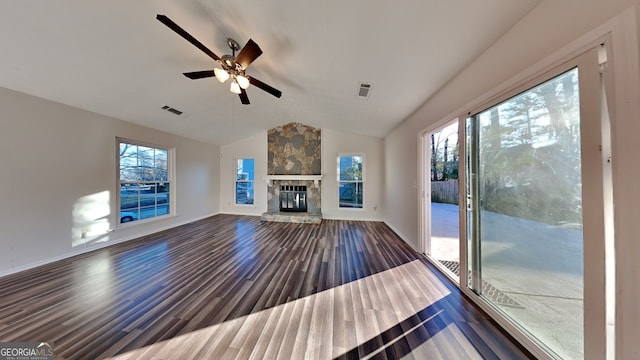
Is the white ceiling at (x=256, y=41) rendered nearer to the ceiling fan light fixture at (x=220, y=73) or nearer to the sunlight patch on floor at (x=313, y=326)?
the ceiling fan light fixture at (x=220, y=73)

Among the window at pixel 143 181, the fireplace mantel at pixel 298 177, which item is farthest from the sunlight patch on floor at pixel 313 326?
the fireplace mantel at pixel 298 177

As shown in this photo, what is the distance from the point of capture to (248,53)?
218cm

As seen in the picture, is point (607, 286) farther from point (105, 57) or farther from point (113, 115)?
point (113, 115)

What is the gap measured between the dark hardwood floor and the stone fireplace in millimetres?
2968

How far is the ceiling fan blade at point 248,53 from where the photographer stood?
2.06 m

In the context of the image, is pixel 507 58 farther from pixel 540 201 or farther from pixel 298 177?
pixel 298 177

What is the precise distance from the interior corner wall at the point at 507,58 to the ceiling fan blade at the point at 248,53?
87.8 inches

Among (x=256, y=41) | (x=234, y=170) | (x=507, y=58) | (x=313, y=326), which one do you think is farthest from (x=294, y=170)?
(x=507, y=58)

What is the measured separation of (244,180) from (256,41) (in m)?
5.07

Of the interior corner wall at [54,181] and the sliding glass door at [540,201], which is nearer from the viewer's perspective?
the sliding glass door at [540,201]

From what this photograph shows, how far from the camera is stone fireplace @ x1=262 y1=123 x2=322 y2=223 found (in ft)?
20.3

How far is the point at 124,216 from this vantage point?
4051 millimetres

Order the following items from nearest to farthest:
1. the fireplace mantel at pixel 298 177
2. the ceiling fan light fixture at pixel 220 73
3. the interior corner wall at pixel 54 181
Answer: the ceiling fan light fixture at pixel 220 73, the interior corner wall at pixel 54 181, the fireplace mantel at pixel 298 177

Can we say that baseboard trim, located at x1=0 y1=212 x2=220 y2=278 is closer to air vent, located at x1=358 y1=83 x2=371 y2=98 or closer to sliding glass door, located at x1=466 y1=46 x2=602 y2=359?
air vent, located at x1=358 y1=83 x2=371 y2=98
